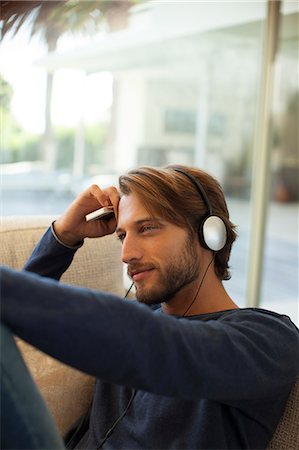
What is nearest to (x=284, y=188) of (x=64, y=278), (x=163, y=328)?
(x=64, y=278)

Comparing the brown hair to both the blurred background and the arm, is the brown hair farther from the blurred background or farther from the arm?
the blurred background

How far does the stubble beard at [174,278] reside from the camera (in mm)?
1274

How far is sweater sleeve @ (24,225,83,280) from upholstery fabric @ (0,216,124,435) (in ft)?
0.26

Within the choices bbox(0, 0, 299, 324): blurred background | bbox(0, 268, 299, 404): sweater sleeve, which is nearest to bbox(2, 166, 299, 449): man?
bbox(0, 268, 299, 404): sweater sleeve

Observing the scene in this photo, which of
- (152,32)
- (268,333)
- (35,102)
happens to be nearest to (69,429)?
(268,333)

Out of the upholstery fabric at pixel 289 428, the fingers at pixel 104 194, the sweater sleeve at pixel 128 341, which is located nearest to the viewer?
the sweater sleeve at pixel 128 341

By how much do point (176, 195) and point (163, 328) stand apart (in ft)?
1.60

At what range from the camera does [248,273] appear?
3414 millimetres

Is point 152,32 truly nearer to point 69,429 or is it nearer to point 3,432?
point 69,429

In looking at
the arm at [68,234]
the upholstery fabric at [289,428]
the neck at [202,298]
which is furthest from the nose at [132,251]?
the upholstery fabric at [289,428]

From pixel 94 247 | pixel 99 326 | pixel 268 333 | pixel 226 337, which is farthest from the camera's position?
pixel 94 247

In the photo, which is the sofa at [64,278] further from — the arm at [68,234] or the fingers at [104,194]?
the fingers at [104,194]

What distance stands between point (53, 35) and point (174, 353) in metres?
2.28

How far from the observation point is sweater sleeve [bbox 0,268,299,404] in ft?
2.60
